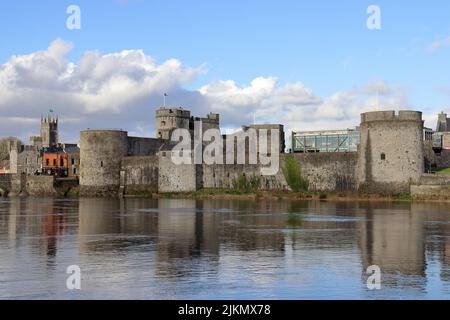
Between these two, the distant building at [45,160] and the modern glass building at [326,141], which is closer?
the modern glass building at [326,141]

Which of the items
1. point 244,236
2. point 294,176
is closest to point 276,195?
point 294,176

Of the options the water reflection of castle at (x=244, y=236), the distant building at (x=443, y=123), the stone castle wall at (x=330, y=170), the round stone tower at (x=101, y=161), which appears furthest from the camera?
the distant building at (x=443, y=123)

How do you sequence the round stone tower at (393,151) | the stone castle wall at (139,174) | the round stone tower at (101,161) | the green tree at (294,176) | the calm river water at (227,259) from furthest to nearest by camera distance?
the round stone tower at (101,161) < the stone castle wall at (139,174) < the green tree at (294,176) < the round stone tower at (393,151) < the calm river water at (227,259)

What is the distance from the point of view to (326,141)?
205 feet

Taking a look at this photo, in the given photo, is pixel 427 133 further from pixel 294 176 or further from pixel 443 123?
pixel 294 176

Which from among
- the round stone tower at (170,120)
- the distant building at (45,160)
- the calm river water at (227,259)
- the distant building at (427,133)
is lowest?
the calm river water at (227,259)

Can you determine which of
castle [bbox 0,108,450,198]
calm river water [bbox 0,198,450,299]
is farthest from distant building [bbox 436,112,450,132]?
calm river water [bbox 0,198,450,299]

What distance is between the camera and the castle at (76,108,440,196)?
4112 cm

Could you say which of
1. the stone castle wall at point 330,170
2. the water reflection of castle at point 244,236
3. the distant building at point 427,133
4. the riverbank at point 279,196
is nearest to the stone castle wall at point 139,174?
the riverbank at point 279,196

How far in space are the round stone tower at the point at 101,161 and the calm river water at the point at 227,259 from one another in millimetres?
31676

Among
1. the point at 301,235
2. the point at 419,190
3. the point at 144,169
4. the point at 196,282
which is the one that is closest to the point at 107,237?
the point at 301,235

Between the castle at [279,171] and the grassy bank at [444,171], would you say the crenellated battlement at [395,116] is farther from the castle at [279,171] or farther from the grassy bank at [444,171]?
the grassy bank at [444,171]

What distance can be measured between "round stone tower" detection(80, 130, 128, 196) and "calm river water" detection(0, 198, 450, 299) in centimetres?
3168

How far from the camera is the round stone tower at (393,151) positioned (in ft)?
134
